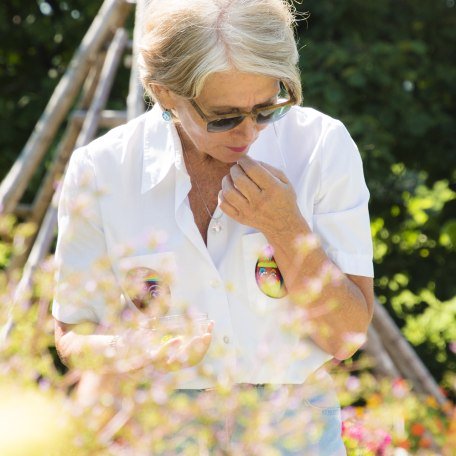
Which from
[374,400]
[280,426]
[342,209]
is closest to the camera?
[280,426]

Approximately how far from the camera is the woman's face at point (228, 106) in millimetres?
2174

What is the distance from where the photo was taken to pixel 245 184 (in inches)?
86.3

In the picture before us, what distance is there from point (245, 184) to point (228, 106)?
183mm

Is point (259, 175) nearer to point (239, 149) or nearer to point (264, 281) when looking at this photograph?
point (239, 149)

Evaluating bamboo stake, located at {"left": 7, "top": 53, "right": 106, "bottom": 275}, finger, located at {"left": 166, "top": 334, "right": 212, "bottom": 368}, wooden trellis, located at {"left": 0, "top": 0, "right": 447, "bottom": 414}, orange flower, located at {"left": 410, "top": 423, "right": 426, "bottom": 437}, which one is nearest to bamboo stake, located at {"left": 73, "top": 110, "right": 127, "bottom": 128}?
wooden trellis, located at {"left": 0, "top": 0, "right": 447, "bottom": 414}

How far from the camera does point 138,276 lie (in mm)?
2236

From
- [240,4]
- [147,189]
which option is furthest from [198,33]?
[147,189]

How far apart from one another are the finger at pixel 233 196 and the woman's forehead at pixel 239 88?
19 cm

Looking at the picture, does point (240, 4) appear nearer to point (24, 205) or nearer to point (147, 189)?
point (147, 189)

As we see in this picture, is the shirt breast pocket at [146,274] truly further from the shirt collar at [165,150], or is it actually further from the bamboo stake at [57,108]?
the bamboo stake at [57,108]

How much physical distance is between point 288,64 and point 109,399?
100 centimetres

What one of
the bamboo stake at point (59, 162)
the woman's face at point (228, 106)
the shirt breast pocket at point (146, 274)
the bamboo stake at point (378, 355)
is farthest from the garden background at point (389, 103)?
the shirt breast pocket at point (146, 274)

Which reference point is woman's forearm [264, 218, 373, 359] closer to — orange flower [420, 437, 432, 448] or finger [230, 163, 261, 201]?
finger [230, 163, 261, 201]

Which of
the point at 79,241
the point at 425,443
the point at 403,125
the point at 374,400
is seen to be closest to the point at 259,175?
the point at 79,241
